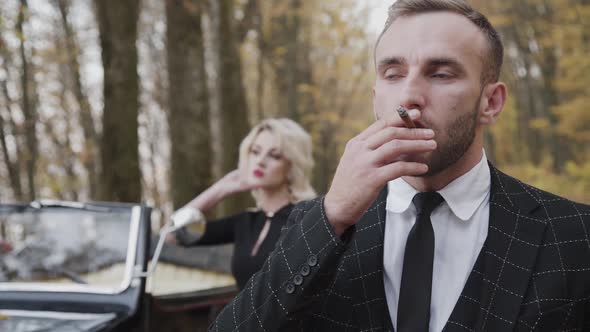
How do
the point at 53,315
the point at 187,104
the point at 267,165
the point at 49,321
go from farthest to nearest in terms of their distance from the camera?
the point at 187,104 < the point at 267,165 < the point at 53,315 < the point at 49,321

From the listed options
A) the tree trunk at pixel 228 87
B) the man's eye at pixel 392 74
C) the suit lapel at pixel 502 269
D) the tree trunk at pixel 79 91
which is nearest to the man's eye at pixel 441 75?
the man's eye at pixel 392 74

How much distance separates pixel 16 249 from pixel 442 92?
3.40 meters

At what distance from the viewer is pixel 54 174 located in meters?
26.1

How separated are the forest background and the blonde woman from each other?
282cm

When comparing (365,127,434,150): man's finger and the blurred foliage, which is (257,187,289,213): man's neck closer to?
(365,127,434,150): man's finger

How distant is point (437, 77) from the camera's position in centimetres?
179

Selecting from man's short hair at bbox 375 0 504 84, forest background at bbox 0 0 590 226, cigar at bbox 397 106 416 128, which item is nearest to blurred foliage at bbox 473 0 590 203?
forest background at bbox 0 0 590 226

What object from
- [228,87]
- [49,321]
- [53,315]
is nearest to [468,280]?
[49,321]

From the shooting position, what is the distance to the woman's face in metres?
4.30

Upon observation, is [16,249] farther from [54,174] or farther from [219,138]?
[54,174]

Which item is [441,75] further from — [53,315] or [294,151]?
[53,315]

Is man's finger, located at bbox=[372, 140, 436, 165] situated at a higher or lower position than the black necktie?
higher

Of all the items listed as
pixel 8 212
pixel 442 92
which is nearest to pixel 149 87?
pixel 8 212

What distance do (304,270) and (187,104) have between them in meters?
8.28
